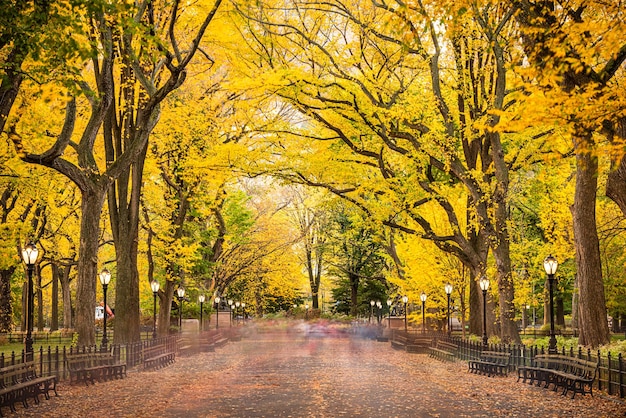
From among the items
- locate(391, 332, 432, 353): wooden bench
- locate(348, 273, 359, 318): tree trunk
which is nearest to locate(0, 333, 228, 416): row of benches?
locate(391, 332, 432, 353): wooden bench

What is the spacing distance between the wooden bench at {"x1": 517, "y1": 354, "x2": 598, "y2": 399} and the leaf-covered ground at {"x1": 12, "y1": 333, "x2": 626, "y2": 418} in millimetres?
293

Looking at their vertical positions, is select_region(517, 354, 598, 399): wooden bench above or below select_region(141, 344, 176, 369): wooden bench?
above

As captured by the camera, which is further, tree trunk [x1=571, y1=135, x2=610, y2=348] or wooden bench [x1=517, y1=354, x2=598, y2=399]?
tree trunk [x1=571, y1=135, x2=610, y2=348]

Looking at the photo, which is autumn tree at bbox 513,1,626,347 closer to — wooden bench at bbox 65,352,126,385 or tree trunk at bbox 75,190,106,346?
tree trunk at bbox 75,190,106,346

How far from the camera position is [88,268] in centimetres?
2128

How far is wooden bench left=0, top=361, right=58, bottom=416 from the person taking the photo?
1411cm

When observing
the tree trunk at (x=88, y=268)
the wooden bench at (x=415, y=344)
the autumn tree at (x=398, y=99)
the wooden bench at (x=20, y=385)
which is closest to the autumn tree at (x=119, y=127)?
the tree trunk at (x=88, y=268)

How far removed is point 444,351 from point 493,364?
1006 cm

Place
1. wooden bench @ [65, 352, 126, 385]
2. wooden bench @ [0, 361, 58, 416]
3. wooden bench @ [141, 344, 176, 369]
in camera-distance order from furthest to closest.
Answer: wooden bench @ [141, 344, 176, 369] < wooden bench @ [65, 352, 126, 385] < wooden bench @ [0, 361, 58, 416]

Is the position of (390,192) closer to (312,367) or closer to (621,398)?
(312,367)

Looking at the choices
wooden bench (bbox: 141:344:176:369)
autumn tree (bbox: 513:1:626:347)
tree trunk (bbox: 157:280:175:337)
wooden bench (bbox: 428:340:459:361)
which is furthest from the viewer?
tree trunk (bbox: 157:280:175:337)

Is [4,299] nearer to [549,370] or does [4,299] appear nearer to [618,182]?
[549,370]

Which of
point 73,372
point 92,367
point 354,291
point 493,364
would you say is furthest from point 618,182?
point 354,291

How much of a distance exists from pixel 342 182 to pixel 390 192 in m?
3.11
